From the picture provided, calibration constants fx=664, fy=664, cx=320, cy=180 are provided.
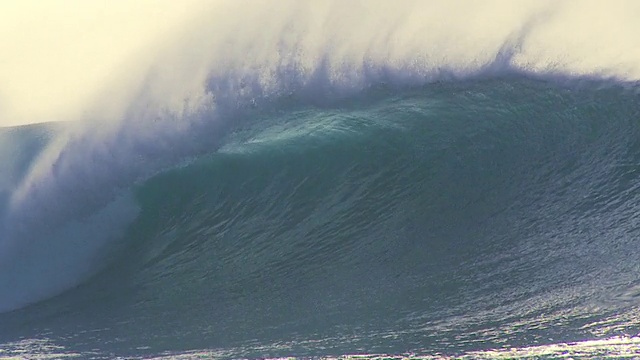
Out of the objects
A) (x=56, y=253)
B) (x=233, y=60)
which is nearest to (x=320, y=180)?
(x=233, y=60)

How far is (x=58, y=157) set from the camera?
25.5 feet

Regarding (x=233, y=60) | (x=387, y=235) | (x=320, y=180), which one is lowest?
(x=387, y=235)

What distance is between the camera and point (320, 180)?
26.1 feet

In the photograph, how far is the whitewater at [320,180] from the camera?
6.48 metres

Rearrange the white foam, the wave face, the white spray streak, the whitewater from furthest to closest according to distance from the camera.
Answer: the white spray streak
the white foam
the whitewater
the wave face

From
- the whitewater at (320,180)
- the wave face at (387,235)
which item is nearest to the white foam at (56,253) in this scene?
the whitewater at (320,180)

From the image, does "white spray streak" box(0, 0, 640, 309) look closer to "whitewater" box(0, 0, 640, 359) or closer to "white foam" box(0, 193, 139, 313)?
"whitewater" box(0, 0, 640, 359)

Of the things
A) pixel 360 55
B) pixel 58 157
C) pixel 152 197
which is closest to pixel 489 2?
pixel 360 55

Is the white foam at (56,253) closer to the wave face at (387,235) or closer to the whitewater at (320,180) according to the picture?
the whitewater at (320,180)

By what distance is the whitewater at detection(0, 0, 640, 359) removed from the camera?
6480 mm

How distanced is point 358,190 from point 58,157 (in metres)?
3.53

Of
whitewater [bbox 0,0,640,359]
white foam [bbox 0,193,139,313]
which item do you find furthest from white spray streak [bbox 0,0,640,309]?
white foam [bbox 0,193,139,313]

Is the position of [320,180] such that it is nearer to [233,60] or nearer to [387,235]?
[387,235]

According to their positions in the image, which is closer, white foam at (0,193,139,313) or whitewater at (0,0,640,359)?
whitewater at (0,0,640,359)
